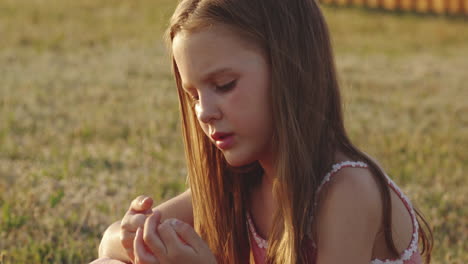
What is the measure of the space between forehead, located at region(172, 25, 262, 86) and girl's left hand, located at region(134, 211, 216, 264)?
50 cm

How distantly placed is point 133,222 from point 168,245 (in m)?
0.24

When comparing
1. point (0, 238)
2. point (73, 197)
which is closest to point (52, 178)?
point (73, 197)

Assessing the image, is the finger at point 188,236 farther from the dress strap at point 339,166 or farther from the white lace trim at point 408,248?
the white lace trim at point 408,248

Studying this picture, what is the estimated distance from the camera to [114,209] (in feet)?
13.2

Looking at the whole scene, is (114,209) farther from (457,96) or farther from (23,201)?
(457,96)

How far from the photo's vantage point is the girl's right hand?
262 centimetres

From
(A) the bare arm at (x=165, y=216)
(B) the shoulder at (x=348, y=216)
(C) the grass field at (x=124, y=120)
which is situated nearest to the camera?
(B) the shoulder at (x=348, y=216)

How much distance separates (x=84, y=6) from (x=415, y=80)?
6.47m

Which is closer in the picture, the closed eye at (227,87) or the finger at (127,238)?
the closed eye at (227,87)

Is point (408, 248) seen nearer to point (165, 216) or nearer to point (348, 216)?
point (348, 216)

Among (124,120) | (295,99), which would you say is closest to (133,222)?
(295,99)

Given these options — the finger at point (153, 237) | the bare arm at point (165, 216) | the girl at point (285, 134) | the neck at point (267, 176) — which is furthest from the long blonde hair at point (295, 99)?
the bare arm at point (165, 216)

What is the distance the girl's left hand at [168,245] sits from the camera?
2.44m

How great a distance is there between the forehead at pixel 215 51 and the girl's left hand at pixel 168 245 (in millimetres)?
497
